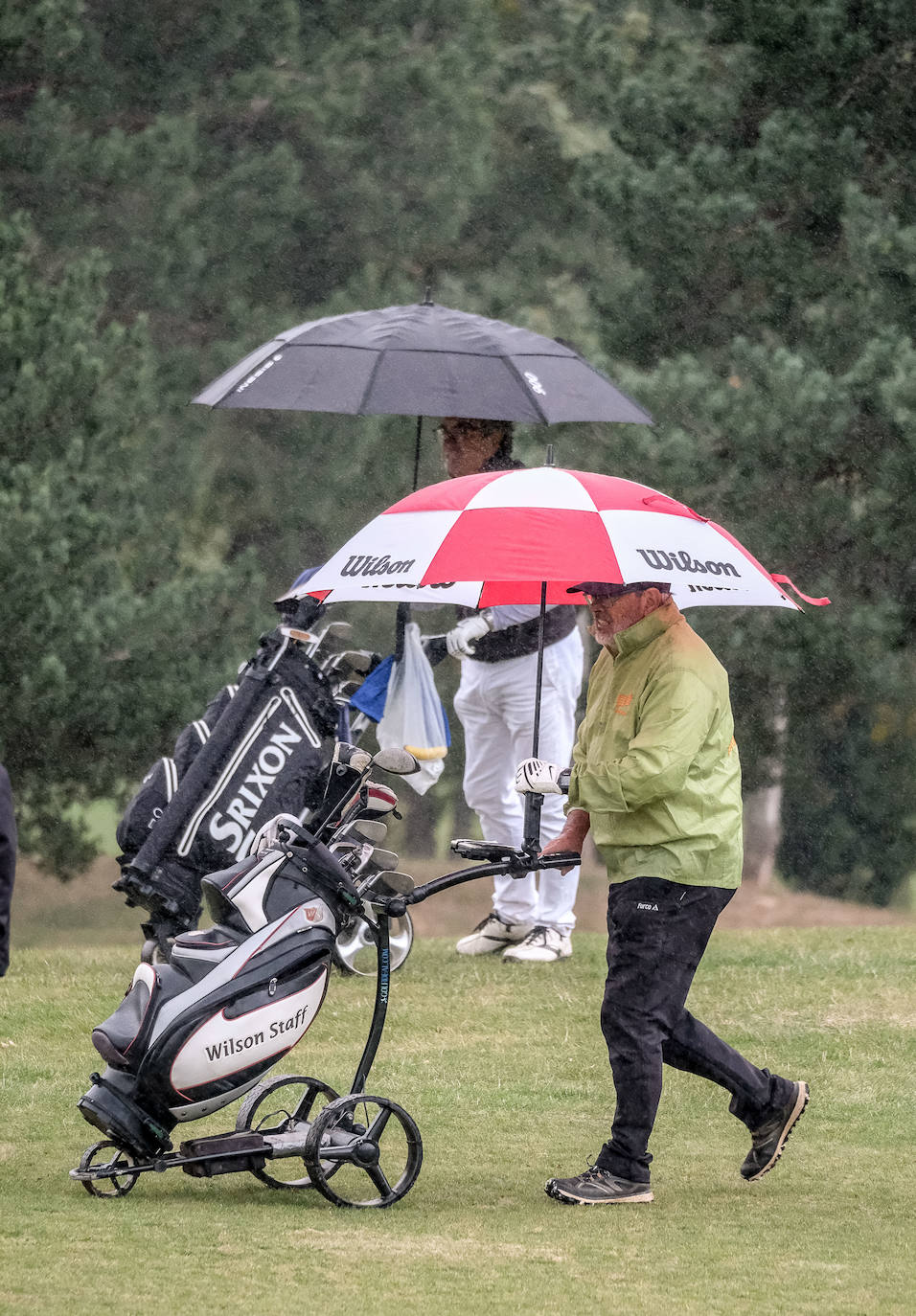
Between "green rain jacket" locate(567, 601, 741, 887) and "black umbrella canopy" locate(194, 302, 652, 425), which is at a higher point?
"black umbrella canopy" locate(194, 302, 652, 425)

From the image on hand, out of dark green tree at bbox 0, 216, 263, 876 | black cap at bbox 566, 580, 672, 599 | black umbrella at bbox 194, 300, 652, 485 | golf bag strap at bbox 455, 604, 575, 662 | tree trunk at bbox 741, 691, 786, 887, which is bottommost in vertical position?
tree trunk at bbox 741, 691, 786, 887

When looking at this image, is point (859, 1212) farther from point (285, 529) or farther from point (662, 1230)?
point (285, 529)

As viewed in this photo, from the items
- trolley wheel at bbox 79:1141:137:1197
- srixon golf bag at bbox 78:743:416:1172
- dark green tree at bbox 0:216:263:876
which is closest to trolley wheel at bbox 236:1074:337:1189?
srixon golf bag at bbox 78:743:416:1172

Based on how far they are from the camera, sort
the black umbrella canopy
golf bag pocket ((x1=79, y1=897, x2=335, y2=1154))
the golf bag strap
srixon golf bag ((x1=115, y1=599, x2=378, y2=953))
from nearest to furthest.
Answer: golf bag pocket ((x1=79, y1=897, x2=335, y2=1154)) < srixon golf bag ((x1=115, y1=599, x2=378, y2=953)) < the black umbrella canopy < the golf bag strap

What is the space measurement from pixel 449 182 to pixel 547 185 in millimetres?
1402

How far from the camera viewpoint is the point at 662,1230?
12.7 ft

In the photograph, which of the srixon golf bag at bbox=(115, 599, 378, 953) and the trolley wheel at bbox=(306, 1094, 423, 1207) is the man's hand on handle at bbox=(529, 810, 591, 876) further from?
the srixon golf bag at bbox=(115, 599, 378, 953)

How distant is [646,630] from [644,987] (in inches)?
30.2

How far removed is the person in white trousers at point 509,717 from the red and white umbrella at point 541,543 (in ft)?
6.61

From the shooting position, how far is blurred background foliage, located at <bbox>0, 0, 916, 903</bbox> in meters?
11.0

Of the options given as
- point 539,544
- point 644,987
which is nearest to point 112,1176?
point 644,987

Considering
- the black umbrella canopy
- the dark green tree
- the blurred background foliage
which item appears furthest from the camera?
the blurred background foliage

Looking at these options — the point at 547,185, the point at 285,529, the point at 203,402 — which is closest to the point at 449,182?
the point at 547,185

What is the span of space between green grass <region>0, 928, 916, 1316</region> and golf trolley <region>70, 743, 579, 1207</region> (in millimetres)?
100
